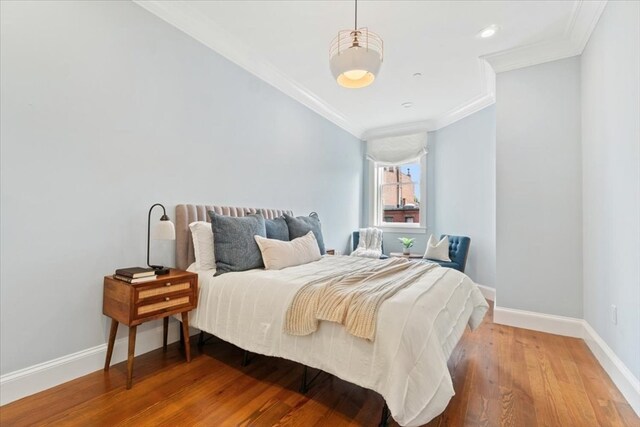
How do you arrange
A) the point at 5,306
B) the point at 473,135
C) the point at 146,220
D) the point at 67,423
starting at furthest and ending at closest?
the point at 473,135 → the point at 146,220 → the point at 5,306 → the point at 67,423

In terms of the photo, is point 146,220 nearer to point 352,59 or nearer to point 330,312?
point 330,312

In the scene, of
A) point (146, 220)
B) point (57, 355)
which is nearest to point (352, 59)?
point (146, 220)

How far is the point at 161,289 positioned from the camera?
206 cm

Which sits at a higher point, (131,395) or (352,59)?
(352,59)

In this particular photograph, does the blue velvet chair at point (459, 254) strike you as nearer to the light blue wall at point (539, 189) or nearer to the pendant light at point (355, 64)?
the light blue wall at point (539, 189)

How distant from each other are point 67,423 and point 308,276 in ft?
5.07

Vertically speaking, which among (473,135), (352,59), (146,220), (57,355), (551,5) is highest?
(551,5)

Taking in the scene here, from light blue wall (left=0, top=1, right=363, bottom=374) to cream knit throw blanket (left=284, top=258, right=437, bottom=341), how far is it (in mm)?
1470

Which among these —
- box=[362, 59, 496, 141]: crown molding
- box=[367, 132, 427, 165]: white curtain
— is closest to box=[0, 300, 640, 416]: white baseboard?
box=[362, 59, 496, 141]: crown molding

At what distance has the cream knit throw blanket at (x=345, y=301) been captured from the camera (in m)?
1.54

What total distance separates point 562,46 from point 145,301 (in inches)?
173

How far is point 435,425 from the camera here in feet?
5.25

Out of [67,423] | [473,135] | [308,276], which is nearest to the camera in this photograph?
[67,423]

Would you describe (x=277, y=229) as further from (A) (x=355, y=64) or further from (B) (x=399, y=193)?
(B) (x=399, y=193)
